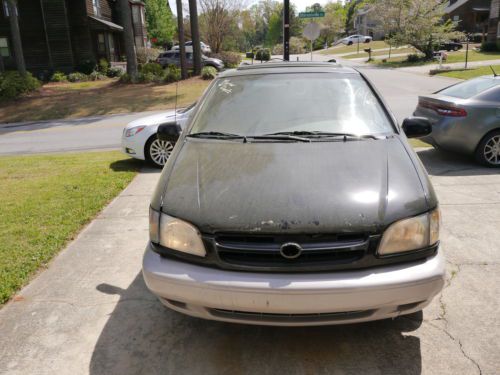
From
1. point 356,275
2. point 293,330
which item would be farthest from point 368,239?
point 293,330

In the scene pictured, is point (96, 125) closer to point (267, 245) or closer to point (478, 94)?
point (478, 94)

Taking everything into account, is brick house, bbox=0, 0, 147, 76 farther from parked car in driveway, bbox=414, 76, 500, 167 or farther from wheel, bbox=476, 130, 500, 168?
wheel, bbox=476, 130, 500, 168

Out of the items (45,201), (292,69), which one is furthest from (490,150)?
(45,201)

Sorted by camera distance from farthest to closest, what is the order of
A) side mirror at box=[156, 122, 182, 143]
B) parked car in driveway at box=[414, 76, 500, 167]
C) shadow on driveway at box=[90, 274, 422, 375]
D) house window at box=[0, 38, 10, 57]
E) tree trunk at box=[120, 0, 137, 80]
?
house window at box=[0, 38, 10, 57] → tree trunk at box=[120, 0, 137, 80] → parked car in driveway at box=[414, 76, 500, 167] → side mirror at box=[156, 122, 182, 143] → shadow on driveway at box=[90, 274, 422, 375]

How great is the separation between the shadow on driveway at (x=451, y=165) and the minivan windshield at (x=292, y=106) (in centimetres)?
351

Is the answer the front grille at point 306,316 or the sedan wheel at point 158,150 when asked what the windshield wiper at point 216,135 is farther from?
the sedan wheel at point 158,150

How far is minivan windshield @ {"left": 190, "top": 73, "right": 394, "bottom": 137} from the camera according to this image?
3.51 meters

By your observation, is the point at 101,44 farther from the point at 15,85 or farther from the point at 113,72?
the point at 15,85

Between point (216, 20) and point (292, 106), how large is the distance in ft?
123

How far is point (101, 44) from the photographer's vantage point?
1293 inches

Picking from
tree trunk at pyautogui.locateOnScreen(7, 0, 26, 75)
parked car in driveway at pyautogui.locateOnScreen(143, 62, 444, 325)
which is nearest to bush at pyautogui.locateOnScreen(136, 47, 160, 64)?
tree trunk at pyautogui.locateOnScreen(7, 0, 26, 75)

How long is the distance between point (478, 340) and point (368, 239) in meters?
1.14

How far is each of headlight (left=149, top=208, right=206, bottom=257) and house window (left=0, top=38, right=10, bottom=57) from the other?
106 ft

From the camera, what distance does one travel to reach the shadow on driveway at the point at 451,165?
679 centimetres
